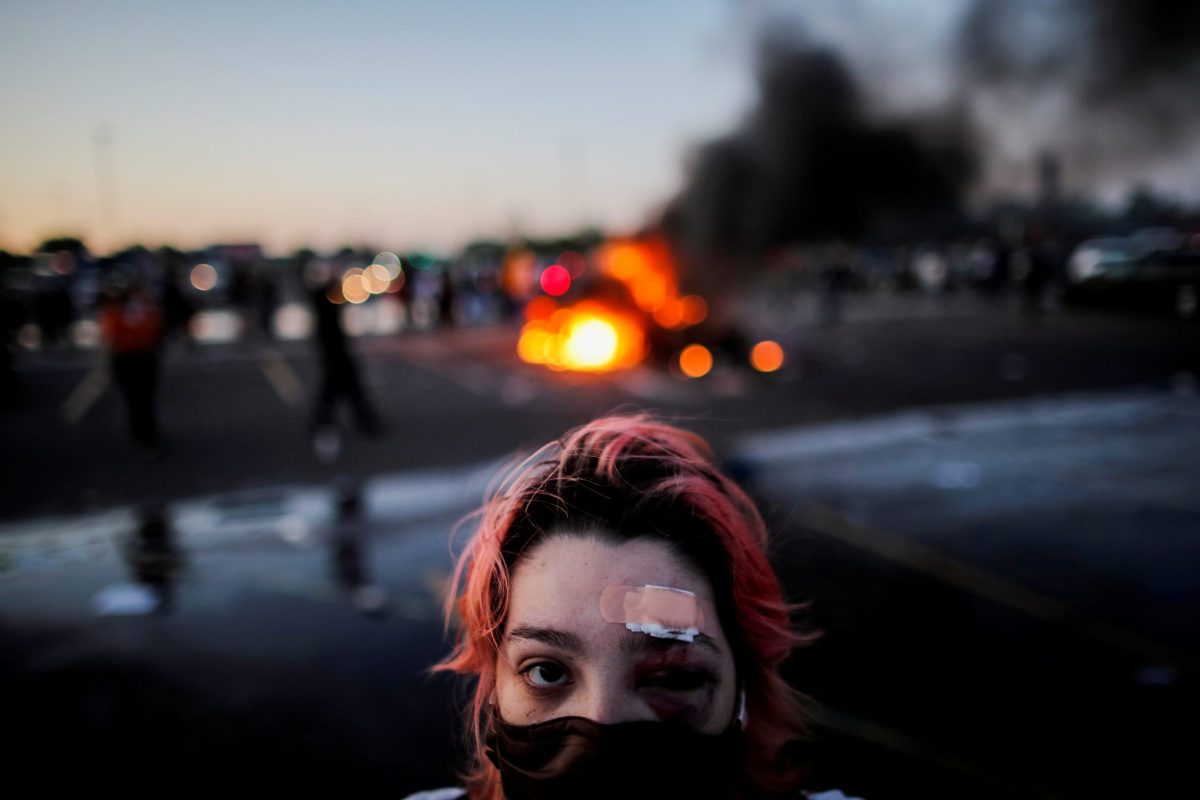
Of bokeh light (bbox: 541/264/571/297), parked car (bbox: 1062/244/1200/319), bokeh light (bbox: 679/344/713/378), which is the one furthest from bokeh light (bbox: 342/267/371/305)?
parked car (bbox: 1062/244/1200/319)

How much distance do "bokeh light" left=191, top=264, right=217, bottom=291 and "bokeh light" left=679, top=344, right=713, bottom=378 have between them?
35661mm

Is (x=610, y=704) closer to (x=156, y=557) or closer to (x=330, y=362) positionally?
(x=156, y=557)

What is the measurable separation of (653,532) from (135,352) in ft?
32.0

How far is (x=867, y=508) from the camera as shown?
479 cm

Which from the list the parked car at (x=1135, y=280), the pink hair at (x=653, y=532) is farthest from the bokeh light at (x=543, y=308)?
the pink hair at (x=653, y=532)

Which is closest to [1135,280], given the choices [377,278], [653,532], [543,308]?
[543,308]

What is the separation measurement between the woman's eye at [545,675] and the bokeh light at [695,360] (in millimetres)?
13088

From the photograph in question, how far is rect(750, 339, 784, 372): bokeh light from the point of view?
14133 millimetres

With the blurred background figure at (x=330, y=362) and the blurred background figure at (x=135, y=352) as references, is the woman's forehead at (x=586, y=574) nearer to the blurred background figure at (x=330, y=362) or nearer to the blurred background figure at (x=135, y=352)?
the blurred background figure at (x=330, y=362)

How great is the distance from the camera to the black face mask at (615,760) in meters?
1.09

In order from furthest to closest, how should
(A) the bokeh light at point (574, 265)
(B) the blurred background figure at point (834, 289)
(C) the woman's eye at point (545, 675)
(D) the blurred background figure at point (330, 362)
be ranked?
1. (B) the blurred background figure at point (834, 289)
2. (A) the bokeh light at point (574, 265)
3. (D) the blurred background figure at point (330, 362)
4. (C) the woman's eye at point (545, 675)

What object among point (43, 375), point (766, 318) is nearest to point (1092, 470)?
point (43, 375)

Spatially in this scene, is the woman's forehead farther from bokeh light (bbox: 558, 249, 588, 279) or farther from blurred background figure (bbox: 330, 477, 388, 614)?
bokeh light (bbox: 558, 249, 588, 279)

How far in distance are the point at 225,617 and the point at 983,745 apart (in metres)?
2.48
